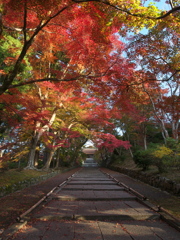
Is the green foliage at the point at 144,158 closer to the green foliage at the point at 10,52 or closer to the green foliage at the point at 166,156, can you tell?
the green foliage at the point at 166,156

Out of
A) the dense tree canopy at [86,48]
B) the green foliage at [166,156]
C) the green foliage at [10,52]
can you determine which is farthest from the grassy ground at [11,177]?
the green foliage at [166,156]

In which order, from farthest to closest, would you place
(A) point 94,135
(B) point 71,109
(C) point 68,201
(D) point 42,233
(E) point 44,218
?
(A) point 94,135, (B) point 71,109, (C) point 68,201, (E) point 44,218, (D) point 42,233

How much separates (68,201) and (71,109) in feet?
29.2


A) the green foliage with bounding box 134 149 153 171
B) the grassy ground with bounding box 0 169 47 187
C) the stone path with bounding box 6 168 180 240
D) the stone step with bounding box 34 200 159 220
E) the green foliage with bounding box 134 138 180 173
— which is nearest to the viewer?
the stone path with bounding box 6 168 180 240

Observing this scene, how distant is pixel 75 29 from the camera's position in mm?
7809

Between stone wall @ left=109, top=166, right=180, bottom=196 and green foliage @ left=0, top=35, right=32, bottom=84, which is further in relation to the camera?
green foliage @ left=0, top=35, right=32, bottom=84

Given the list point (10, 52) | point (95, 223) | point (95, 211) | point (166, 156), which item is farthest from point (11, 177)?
point (166, 156)

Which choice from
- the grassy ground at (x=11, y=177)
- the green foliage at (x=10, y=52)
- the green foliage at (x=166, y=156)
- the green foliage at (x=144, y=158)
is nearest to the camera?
the grassy ground at (x=11, y=177)

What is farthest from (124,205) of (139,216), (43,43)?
(43,43)

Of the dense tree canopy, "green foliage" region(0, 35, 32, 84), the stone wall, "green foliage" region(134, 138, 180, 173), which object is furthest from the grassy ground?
"green foliage" region(134, 138, 180, 173)

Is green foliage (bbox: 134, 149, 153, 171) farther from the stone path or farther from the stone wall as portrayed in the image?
the stone path

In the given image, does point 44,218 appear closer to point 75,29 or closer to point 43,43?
point 75,29

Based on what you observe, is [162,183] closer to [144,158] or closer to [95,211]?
[144,158]

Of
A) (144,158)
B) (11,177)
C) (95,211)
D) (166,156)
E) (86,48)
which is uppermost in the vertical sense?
(86,48)
